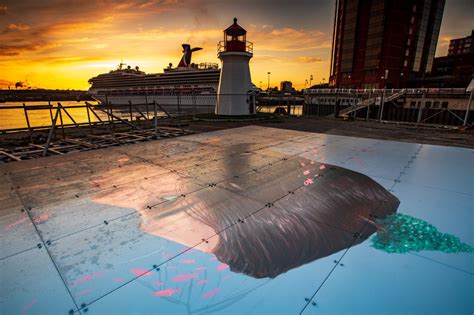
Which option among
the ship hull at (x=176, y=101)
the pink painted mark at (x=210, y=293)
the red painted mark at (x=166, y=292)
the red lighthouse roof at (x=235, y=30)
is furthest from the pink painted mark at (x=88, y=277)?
the ship hull at (x=176, y=101)

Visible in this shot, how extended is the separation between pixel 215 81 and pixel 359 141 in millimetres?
39830

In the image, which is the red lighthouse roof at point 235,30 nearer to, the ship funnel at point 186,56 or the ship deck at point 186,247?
the ship deck at point 186,247

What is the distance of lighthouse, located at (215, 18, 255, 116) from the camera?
1327cm

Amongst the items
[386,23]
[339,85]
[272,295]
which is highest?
[386,23]

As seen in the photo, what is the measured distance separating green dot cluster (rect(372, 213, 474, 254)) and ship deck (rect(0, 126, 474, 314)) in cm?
9

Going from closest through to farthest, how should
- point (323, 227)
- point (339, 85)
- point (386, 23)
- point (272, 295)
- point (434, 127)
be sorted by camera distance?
1. point (272, 295)
2. point (323, 227)
3. point (434, 127)
4. point (386, 23)
5. point (339, 85)

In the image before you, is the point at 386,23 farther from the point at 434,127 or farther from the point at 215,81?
the point at 434,127

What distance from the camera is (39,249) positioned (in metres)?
2.33

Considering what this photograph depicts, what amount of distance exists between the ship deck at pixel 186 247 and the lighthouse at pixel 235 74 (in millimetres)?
9469

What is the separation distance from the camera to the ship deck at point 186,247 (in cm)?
177

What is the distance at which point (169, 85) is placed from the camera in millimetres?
A: 48875

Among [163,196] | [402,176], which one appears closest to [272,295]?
[163,196]

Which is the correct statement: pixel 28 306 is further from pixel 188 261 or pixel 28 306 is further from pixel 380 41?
pixel 380 41

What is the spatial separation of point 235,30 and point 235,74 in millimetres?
2462
